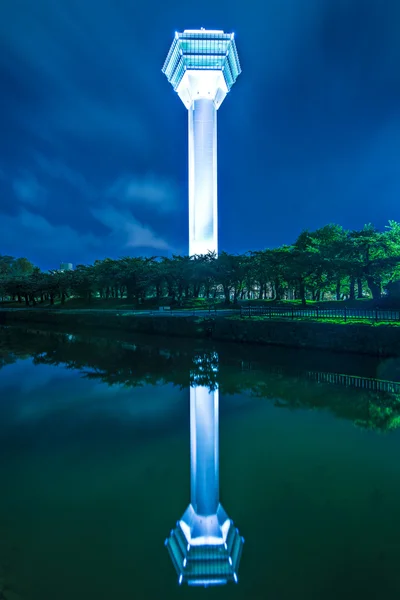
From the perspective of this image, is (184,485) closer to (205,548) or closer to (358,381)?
(205,548)

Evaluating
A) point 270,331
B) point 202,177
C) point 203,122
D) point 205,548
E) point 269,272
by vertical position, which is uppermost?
point 203,122

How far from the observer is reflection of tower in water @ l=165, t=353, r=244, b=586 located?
444cm

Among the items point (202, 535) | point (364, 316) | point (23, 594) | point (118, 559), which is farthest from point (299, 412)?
point (364, 316)

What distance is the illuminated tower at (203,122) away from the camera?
201ft

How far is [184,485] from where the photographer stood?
612 centimetres

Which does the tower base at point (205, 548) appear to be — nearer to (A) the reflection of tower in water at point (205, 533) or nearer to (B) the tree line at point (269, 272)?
(A) the reflection of tower in water at point (205, 533)

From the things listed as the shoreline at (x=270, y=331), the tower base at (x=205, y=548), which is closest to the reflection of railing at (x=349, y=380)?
the shoreline at (x=270, y=331)

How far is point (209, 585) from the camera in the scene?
13.8 feet

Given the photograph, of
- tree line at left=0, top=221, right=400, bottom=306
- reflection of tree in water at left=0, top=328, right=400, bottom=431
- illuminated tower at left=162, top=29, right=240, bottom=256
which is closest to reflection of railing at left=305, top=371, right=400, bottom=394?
reflection of tree in water at left=0, top=328, right=400, bottom=431

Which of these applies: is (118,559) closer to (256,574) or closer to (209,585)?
(209,585)

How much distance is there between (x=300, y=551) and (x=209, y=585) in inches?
50.6

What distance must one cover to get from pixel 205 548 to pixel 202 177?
62.6 m

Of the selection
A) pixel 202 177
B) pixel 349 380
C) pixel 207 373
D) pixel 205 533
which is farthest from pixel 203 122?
pixel 205 533

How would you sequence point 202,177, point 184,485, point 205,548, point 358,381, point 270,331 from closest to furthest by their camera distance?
point 205,548
point 184,485
point 358,381
point 270,331
point 202,177
